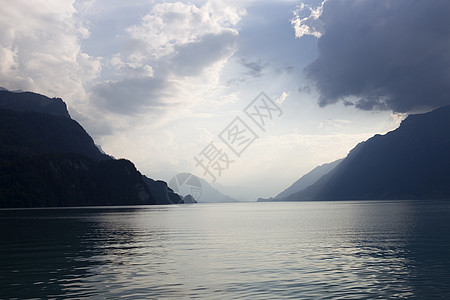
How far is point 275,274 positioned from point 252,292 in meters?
7.86

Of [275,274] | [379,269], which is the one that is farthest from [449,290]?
[275,274]

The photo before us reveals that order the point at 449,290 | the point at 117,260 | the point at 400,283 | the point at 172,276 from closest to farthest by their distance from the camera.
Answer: the point at 449,290 < the point at 400,283 < the point at 172,276 < the point at 117,260

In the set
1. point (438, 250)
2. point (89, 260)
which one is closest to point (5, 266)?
point (89, 260)

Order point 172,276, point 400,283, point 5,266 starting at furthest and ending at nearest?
1. point 5,266
2. point 172,276
3. point 400,283

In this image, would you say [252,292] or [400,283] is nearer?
[252,292]

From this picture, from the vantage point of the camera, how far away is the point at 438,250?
5431cm

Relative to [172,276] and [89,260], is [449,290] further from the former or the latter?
[89,260]

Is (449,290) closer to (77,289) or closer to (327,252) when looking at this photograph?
(327,252)

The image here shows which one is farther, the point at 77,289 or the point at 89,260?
the point at 89,260

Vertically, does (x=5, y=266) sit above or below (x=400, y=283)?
above

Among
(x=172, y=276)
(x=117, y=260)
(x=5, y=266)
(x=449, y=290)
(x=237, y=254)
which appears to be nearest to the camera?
(x=449, y=290)

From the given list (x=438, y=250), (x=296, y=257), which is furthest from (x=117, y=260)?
(x=438, y=250)

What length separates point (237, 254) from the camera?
174 feet

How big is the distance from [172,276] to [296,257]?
18.2 meters
